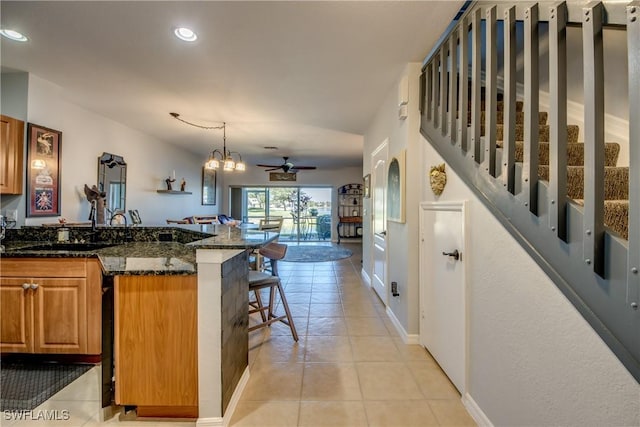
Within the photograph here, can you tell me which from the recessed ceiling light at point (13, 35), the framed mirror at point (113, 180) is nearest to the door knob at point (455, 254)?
the recessed ceiling light at point (13, 35)

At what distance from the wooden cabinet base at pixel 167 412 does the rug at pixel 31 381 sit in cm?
63

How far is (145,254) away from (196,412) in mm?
1003

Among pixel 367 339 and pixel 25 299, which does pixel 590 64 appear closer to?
pixel 367 339

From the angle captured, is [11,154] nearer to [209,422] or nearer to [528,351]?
[209,422]

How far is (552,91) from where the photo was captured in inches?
43.7

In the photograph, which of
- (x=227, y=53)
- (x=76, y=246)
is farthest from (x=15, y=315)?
(x=227, y=53)

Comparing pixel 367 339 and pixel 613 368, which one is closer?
pixel 613 368

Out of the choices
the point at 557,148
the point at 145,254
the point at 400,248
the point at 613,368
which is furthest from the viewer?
the point at 400,248

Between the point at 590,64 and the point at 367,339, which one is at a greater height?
the point at 590,64

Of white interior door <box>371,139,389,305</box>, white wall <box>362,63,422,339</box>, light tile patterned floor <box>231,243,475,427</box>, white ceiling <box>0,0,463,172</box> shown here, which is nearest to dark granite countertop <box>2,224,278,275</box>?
light tile patterned floor <box>231,243,475,427</box>

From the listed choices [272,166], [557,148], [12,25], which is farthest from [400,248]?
[272,166]

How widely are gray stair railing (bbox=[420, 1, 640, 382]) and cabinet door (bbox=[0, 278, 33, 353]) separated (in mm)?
2891

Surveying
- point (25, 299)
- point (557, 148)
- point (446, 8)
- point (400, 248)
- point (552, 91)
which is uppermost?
point (446, 8)

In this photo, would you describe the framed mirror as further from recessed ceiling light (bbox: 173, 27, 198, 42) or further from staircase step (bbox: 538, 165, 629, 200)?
staircase step (bbox: 538, 165, 629, 200)
